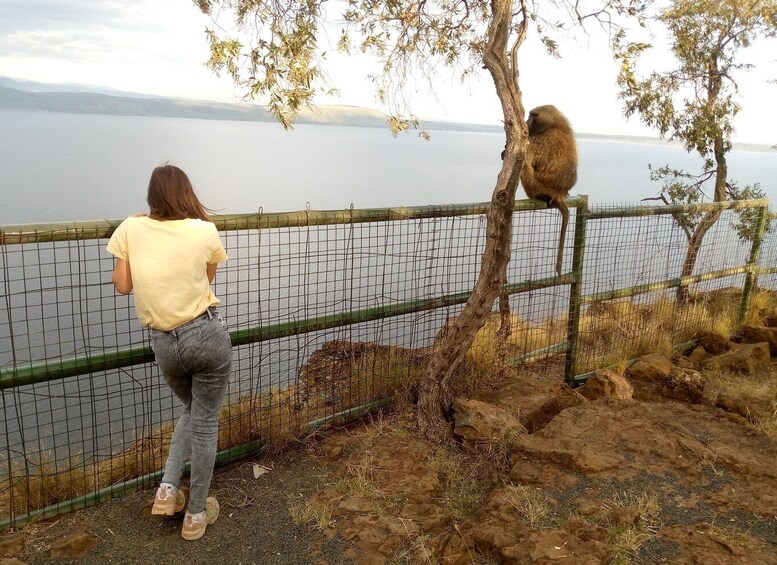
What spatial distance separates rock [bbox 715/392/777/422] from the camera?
5383 mm

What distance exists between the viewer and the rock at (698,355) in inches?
294

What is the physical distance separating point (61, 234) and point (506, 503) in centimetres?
300

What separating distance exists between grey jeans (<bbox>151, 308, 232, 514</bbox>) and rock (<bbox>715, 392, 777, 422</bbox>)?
4.47 metres

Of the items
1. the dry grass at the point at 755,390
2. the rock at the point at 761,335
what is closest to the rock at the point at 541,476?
the dry grass at the point at 755,390

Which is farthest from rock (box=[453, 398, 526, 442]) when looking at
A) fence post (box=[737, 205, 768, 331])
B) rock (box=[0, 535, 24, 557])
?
fence post (box=[737, 205, 768, 331])

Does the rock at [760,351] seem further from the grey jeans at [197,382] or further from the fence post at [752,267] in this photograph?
the grey jeans at [197,382]

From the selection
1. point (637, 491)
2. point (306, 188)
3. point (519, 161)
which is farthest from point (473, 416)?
point (306, 188)

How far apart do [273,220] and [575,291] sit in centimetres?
355

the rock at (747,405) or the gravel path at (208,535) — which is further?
the rock at (747,405)

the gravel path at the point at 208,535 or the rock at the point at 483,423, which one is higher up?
the rock at the point at 483,423

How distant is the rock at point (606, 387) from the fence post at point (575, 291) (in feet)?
2.14

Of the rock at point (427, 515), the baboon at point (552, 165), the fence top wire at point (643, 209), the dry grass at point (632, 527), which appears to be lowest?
the rock at point (427, 515)

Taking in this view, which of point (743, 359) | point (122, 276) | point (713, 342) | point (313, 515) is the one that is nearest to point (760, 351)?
point (743, 359)

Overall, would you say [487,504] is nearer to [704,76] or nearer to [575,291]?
[575,291]
